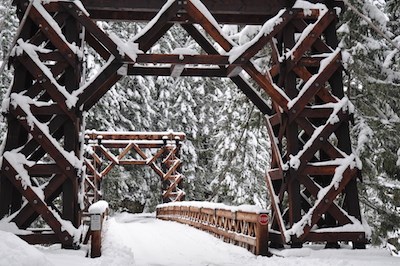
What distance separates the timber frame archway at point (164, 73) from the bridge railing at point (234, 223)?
34cm

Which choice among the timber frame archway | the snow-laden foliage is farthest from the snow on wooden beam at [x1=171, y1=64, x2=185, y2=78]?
the snow-laden foliage

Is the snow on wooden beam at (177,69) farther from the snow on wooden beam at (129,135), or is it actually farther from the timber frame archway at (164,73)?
the snow on wooden beam at (129,135)

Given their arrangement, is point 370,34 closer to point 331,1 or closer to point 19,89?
point 331,1

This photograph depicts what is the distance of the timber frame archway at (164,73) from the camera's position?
25.2ft

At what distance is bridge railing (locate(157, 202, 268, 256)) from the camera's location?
8359 millimetres

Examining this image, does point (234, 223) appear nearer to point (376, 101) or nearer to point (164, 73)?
point (164, 73)

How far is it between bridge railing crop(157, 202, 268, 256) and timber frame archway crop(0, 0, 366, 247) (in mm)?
342

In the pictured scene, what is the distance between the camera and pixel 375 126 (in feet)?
37.3

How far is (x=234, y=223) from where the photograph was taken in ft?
35.5

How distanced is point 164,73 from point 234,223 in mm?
3915

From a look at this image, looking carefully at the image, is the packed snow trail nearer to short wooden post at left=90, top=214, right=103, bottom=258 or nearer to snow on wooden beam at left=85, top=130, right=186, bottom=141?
short wooden post at left=90, top=214, right=103, bottom=258

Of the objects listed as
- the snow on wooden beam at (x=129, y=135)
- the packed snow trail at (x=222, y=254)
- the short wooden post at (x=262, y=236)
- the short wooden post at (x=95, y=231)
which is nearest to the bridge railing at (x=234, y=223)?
the short wooden post at (x=262, y=236)

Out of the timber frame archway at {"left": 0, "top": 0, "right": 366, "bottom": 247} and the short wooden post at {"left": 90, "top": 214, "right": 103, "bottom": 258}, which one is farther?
the timber frame archway at {"left": 0, "top": 0, "right": 366, "bottom": 247}

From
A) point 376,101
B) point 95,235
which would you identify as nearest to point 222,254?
point 95,235
